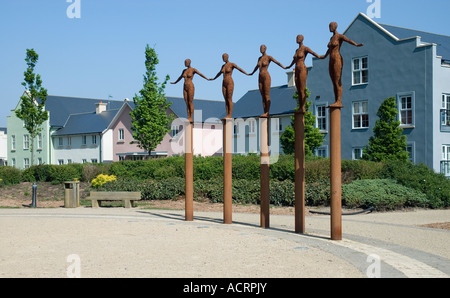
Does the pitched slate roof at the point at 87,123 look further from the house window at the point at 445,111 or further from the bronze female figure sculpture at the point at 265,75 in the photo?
the bronze female figure sculpture at the point at 265,75

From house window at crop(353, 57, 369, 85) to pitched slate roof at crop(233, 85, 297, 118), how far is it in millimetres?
7872

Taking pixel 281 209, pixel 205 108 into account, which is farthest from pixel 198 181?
pixel 205 108

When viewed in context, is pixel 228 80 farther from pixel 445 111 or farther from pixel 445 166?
pixel 445 166

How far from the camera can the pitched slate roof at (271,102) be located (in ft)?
135

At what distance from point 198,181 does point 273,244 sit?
12.3 meters

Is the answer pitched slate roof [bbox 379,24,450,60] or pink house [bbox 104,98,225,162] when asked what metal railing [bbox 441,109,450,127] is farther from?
pink house [bbox 104,98,225,162]

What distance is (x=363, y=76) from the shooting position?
106ft

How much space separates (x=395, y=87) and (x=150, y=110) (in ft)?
61.2

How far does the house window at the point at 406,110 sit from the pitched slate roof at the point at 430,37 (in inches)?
135

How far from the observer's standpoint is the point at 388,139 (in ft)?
90.1

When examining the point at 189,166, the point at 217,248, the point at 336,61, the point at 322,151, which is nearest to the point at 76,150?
the point at 322,151

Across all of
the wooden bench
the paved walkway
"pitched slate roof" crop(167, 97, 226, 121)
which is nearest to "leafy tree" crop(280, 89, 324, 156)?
the wooden bench

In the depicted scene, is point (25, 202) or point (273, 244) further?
point (25, 202)
